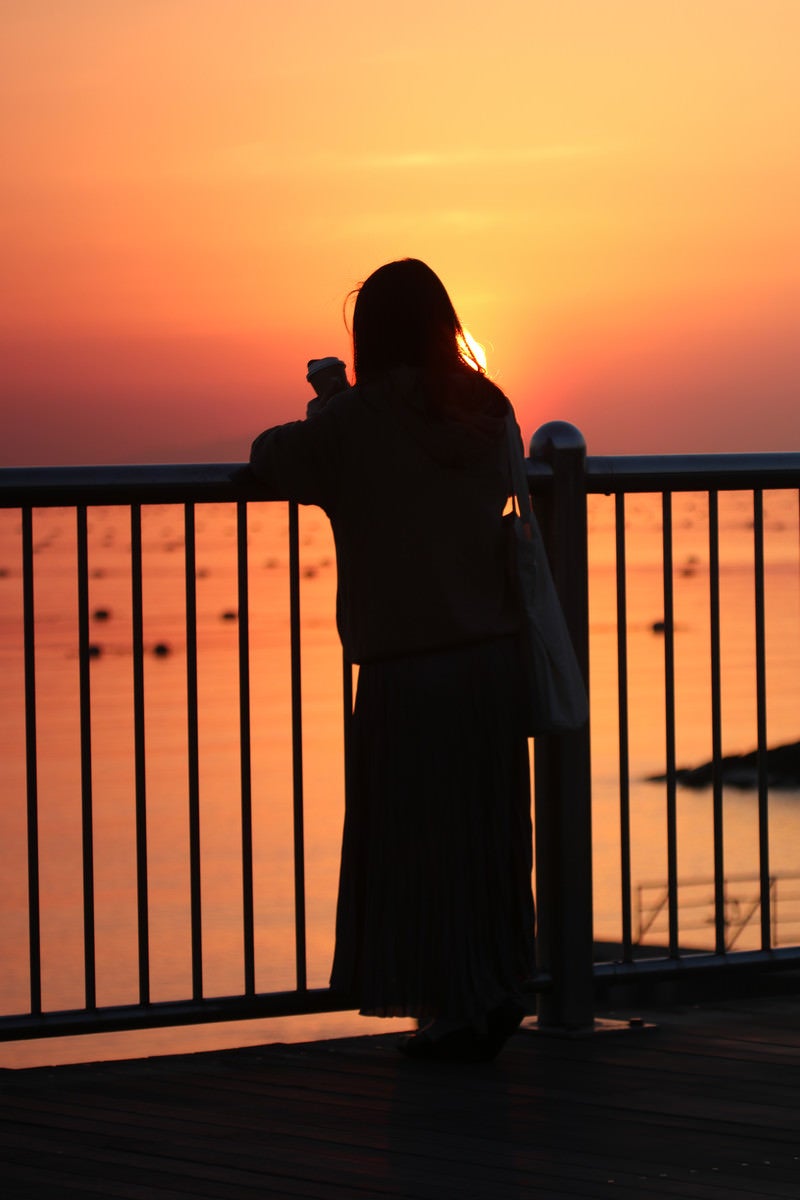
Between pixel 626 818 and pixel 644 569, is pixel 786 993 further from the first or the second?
pixel 644 569

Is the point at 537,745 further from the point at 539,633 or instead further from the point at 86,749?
the point at 86,749

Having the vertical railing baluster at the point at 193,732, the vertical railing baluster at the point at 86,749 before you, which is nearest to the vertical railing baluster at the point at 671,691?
the vertical railing baluster at the point at 193,732

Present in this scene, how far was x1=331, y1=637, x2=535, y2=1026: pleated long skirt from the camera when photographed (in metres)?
3.76

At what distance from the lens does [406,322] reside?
3701mm

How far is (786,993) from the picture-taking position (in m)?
4.61

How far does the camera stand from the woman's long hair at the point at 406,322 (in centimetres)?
370

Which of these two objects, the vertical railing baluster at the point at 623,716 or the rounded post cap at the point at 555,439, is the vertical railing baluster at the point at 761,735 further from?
the rounded post cap at the point at 555,439

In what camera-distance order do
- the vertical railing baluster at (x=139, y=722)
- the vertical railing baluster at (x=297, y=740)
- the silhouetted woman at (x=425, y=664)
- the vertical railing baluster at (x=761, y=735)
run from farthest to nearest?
the vertical railing baluster at (x=761, y=735) → the vertical railing baluster at (x=297, y=740) → the vertical railing baluster at (x=139, y=722) → the silhouetted woman at (x=425, y=664)

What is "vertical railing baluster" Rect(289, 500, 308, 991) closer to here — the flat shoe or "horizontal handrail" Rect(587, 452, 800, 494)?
the flat shoe

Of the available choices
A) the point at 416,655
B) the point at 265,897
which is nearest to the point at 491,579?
the point at 416,655

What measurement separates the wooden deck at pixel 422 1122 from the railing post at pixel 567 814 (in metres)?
0.14

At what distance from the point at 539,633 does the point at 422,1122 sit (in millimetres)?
1060

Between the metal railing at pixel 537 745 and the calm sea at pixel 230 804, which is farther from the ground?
the metal railing at pixel 537 745

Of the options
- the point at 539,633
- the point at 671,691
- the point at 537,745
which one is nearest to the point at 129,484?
the point at 539,633
